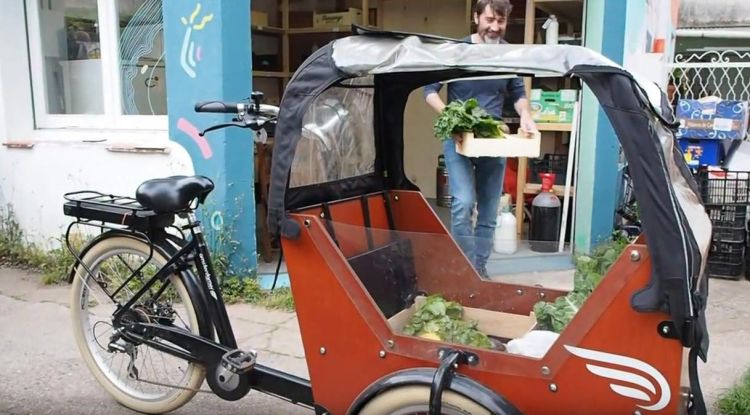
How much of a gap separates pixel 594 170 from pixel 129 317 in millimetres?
4003

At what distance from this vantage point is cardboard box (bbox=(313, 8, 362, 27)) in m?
7.45

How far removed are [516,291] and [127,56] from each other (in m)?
4.14

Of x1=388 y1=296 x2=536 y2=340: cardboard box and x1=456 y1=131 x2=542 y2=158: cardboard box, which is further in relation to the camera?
x1=456 y1=131 x2=542 y2=158: cardboard box

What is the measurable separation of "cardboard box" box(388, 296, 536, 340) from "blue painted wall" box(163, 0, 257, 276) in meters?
2.27

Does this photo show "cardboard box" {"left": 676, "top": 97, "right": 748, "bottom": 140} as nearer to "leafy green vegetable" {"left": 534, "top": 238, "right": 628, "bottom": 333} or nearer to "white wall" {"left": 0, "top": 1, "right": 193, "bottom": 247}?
"leafy green vegetable" {"left": 534, "top": 238, "right": 628, "bottom": 333}

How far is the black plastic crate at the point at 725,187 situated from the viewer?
5.65 m

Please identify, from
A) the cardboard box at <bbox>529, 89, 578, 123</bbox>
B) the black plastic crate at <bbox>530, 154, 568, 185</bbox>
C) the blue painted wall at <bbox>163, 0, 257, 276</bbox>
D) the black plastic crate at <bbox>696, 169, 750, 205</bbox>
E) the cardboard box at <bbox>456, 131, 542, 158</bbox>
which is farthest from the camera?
the black plastic crate at <bbox>530, 154, 568, 185</bbox>

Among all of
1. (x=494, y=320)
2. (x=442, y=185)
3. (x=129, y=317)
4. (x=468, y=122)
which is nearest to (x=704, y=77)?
(x=442, y=185)

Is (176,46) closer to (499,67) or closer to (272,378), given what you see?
(272,378)

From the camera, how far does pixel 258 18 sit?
23.4ft

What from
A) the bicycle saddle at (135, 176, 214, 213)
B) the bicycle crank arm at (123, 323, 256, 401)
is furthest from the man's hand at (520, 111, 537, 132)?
the bicycle crank arm at (123, 323, 256, 401)

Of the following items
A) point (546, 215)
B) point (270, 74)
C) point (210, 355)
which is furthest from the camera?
point (270, 74)

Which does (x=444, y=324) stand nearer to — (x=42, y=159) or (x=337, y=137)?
(x=337, y=137)

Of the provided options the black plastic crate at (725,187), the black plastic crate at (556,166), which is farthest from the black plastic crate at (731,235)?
the black plastic crate at (556,166)
